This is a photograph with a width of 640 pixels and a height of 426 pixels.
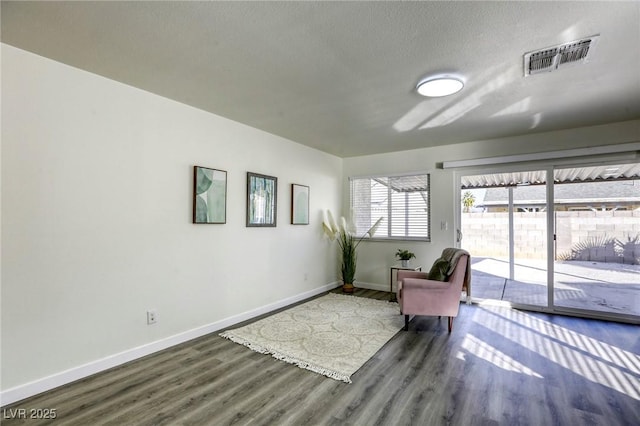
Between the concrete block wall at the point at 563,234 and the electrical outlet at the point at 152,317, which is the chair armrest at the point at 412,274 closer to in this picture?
the concrete block wall at the point at 563,234

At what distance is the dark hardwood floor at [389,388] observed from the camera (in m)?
1.91

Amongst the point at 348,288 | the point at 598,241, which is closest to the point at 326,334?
the point at 348,288

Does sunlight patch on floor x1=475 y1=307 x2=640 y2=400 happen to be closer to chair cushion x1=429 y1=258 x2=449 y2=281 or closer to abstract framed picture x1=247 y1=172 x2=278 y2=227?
chair cushion x1=429 y1=258 x2=449 y2=281

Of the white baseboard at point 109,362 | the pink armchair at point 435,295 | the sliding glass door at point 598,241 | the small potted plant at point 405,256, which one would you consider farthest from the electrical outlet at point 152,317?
the sliding glass door at point 598,241

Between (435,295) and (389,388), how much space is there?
1.31 metres

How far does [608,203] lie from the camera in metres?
3.78

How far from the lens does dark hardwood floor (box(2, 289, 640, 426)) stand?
1.91m

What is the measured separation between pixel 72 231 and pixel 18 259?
35 cm

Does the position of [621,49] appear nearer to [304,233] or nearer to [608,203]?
[608,203]

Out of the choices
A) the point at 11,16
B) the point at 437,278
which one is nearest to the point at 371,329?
the point at 437,278

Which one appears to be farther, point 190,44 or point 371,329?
point 371,329

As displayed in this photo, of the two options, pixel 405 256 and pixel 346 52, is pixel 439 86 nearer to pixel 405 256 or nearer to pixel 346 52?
pixel 346 52

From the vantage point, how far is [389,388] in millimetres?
2227

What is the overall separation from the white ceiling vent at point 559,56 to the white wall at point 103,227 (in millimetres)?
2920
